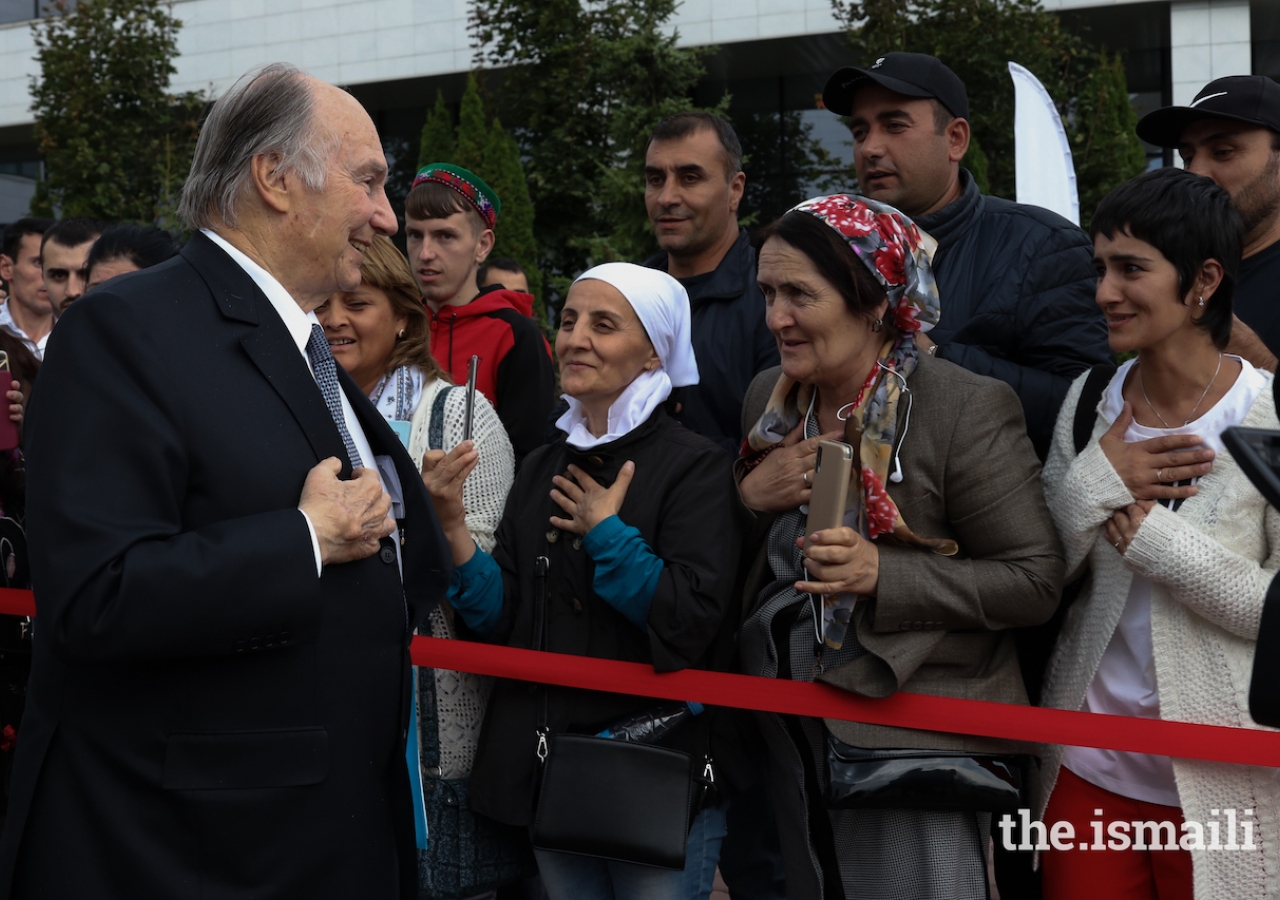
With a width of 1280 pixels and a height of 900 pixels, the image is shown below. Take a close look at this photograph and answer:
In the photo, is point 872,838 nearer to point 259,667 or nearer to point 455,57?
point 259,667

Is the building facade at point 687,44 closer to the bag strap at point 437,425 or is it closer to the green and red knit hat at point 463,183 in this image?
the green and red knit hat at point 463,183

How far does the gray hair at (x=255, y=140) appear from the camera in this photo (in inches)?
87.4

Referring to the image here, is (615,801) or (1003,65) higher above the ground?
(1003,65)

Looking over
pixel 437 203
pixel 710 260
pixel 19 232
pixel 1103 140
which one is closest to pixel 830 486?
pixel 710 260

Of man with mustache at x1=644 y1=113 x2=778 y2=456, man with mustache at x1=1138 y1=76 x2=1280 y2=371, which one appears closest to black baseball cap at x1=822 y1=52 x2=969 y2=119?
man with mustache at x1=644 y1=113 x2=778 y2=456

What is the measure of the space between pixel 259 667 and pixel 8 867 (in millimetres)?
544

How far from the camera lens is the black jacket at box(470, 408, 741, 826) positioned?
3.04 m

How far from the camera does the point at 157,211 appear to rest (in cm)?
1666

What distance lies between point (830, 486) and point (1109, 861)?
3.55 ft

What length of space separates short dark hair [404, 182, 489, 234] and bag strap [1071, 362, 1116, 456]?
2.78 meters

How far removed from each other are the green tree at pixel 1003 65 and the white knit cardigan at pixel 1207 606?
35.5ft

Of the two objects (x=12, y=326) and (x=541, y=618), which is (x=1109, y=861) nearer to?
(x=541, y=618)

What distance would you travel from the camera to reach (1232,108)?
3.51m

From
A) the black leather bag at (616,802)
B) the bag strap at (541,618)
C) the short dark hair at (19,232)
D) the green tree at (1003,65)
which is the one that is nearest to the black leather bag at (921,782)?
the black leather bag at (616,802)
